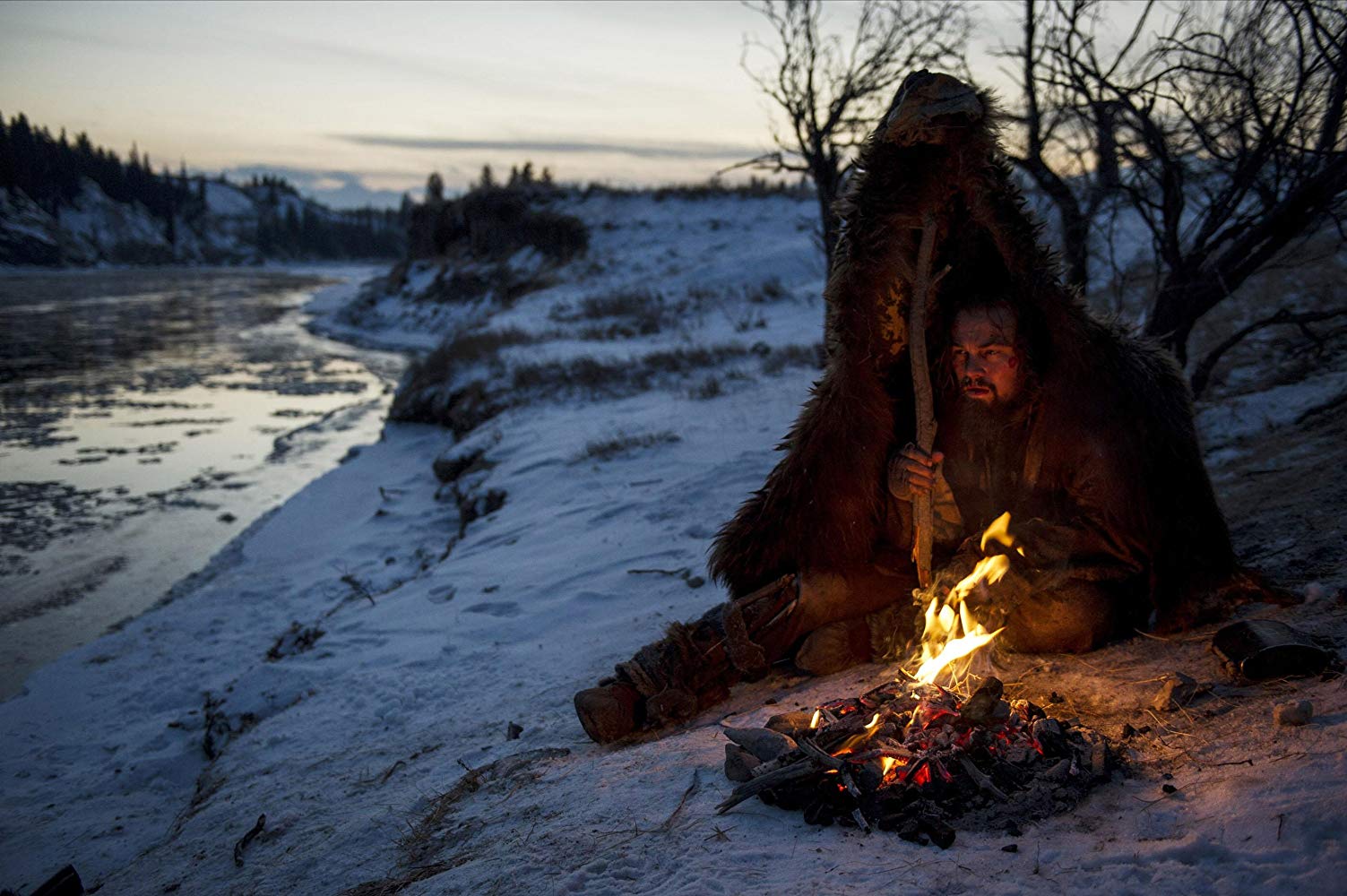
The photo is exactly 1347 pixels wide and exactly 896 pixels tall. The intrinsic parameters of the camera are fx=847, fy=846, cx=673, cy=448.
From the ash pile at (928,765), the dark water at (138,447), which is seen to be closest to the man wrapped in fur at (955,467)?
the ash pile at (928,765)

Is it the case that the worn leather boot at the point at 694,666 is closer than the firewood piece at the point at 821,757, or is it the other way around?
the firewood piece at the point at 821,757

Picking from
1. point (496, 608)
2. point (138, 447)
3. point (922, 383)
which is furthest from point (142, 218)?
point (922, 383)

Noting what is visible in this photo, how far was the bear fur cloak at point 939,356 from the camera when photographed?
128 inches

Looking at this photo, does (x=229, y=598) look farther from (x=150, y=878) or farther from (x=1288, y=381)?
(x=1288, y=381)

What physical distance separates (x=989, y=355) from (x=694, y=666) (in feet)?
5.91

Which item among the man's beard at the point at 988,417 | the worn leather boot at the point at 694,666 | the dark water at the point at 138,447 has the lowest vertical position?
the dark water at the point at 138,447

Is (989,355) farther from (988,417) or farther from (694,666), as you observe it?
(694,666)

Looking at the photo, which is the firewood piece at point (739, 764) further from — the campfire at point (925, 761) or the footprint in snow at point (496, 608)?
the footprint in snow at point (496, 608)

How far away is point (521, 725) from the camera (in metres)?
3.98

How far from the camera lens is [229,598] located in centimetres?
687

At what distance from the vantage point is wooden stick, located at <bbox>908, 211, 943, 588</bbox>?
11.1ft

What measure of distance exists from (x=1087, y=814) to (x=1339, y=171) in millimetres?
4369

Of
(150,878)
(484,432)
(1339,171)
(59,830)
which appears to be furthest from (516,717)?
(484,432)

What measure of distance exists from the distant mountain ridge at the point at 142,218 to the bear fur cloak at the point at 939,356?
53246mm
